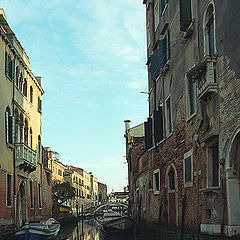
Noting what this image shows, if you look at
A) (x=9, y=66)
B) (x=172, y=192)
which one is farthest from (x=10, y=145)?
(x=172, y=192)

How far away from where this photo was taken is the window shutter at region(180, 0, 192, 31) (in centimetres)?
1202

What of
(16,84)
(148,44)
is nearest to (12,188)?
(16,84)

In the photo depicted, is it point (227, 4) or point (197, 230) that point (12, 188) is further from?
point (227, 4)

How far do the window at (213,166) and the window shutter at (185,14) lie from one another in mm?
3718

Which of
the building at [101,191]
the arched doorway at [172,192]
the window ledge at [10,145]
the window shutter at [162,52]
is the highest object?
the window shutter at [162,52]

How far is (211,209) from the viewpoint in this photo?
400 inches

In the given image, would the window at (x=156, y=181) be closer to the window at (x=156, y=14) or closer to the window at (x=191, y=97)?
the window at (x=191, y=97)

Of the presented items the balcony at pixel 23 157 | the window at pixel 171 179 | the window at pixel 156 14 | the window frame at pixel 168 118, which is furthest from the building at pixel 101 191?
the window frame at pixel 168 118

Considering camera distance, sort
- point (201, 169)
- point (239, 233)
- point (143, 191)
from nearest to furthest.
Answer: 1. point (239, 233)
2. point (201, 169)
3. point (143, 191)

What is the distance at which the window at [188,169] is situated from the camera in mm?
12109

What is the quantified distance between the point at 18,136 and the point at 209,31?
37.6 ft

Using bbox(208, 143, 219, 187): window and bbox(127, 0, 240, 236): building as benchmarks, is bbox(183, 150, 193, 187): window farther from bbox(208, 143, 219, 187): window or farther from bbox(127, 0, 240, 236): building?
bbox(208, 143, 219, 187): window

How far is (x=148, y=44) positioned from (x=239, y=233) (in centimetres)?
1257

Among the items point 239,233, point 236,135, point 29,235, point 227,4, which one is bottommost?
point 29,235
